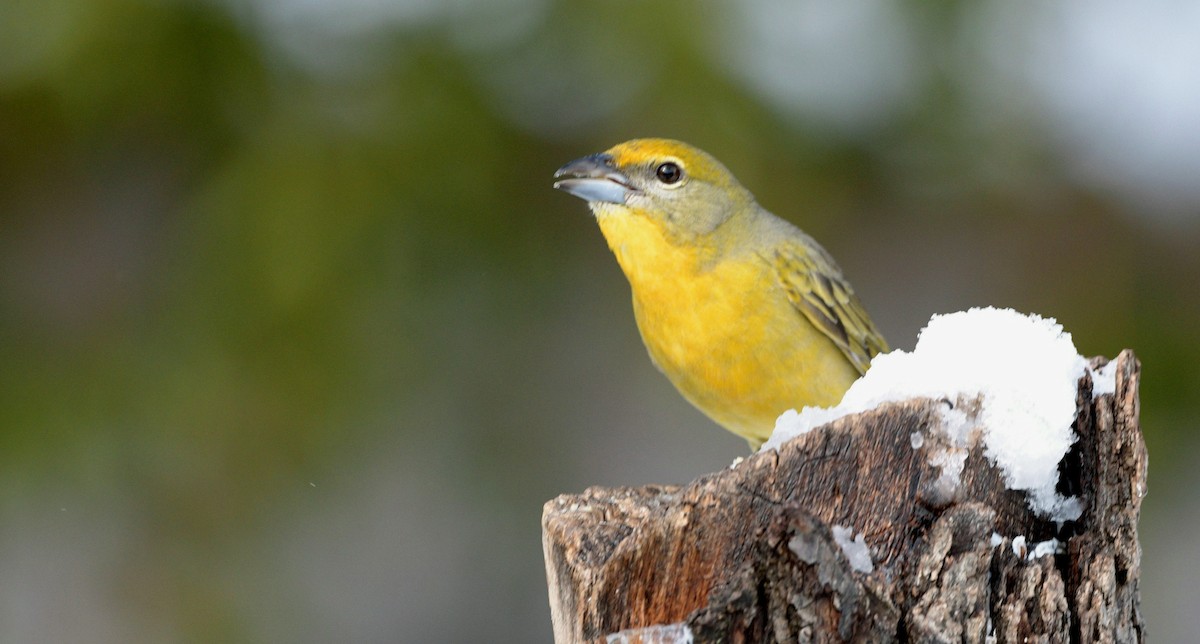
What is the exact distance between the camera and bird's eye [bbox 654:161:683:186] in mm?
3859

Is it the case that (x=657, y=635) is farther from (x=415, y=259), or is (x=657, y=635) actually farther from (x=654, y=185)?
(x=415, y=259)

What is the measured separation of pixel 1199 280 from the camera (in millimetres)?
5426

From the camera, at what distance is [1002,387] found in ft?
6.40

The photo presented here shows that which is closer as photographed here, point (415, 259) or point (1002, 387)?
point (1002, 387)

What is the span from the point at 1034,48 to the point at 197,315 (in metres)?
4.17

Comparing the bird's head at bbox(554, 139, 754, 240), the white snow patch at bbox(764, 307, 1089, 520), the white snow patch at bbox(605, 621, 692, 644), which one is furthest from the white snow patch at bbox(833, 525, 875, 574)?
the bird's head at bbox(554, 139, 754, 240)

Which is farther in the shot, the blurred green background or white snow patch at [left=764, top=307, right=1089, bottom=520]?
the blurred green background

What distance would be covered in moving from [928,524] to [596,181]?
209 centimetres

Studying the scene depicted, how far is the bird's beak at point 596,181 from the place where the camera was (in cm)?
368

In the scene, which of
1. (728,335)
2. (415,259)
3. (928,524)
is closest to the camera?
(928,524)

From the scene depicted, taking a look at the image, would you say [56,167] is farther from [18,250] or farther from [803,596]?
[803,596]

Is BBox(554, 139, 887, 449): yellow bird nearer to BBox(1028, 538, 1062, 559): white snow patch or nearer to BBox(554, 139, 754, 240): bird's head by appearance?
BBox(554, 139, 754, 240): bird's head

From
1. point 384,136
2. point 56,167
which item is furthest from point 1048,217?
point 56,167

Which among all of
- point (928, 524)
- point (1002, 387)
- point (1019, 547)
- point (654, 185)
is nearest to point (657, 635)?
point (928, 524)
